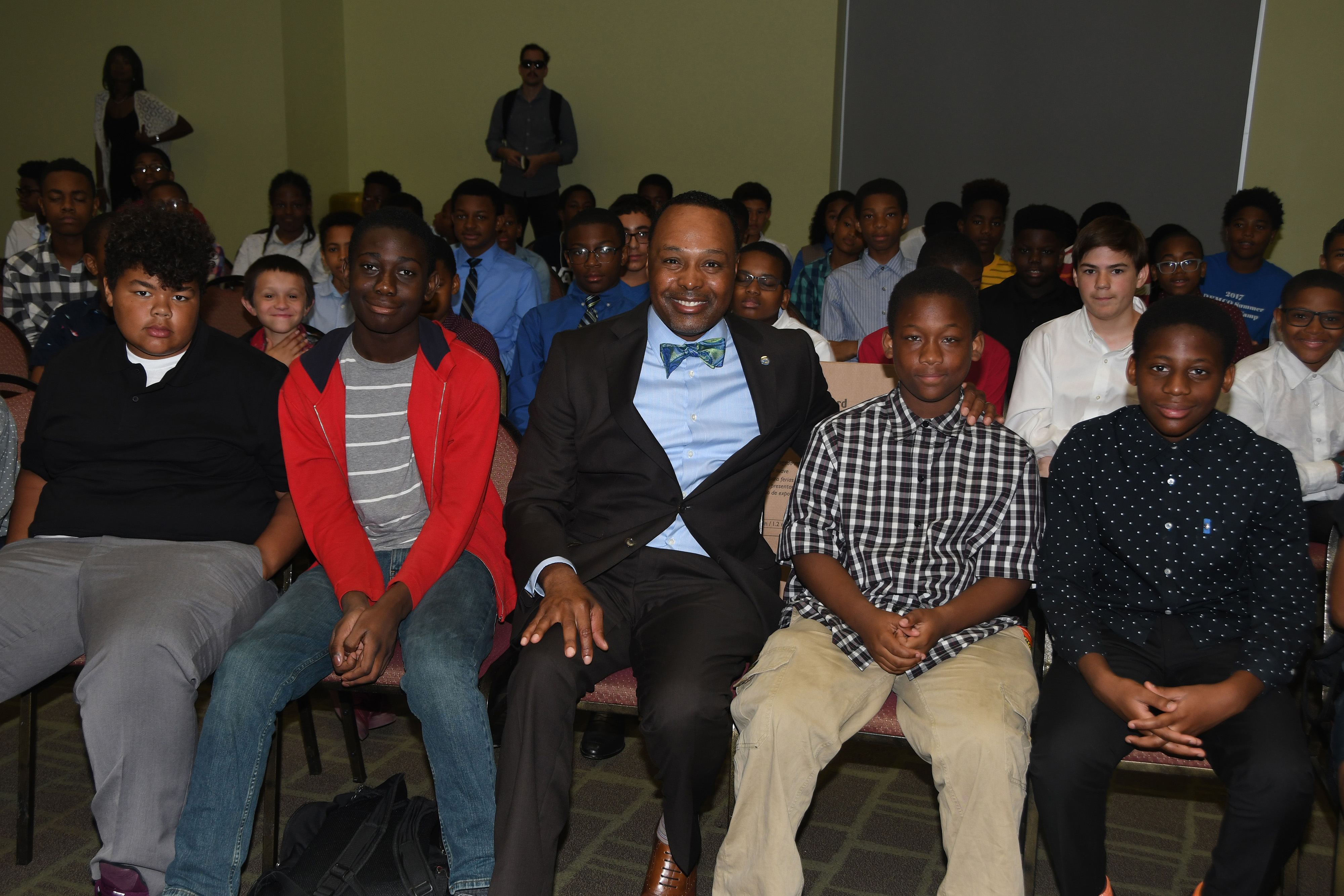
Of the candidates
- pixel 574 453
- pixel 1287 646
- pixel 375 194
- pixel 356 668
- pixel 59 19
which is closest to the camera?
pixel 1287 646

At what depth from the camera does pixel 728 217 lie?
2.32 m

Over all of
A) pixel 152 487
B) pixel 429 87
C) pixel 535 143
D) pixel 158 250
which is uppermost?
pixel 429 87

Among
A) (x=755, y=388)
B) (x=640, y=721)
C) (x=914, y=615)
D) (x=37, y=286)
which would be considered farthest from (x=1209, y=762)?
(x=37, y=286)

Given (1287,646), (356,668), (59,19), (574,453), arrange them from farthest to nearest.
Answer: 1. (59,19)
2. (574,453)
3. (356,668)
4. (1287,646)

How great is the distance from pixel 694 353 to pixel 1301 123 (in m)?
6.02

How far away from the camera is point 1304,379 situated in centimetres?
292

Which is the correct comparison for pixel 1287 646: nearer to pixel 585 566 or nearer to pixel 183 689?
pixel 585 566

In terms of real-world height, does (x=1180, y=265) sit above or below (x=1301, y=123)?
below

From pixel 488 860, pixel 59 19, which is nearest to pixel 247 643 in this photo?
pixel 488 860

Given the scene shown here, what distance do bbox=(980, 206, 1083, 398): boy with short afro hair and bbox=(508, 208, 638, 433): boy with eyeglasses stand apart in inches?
58.7

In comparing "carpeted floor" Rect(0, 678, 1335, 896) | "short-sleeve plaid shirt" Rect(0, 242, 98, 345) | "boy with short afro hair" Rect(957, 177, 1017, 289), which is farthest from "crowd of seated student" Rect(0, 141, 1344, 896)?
"boy with short afro hair" Rect(957, 177, 1017, 289)

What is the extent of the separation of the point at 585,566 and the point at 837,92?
5.82 meters

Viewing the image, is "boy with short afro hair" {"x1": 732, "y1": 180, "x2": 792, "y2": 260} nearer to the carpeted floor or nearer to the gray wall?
the gray wall

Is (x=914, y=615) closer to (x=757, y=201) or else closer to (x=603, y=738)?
(x=603, y=738)
